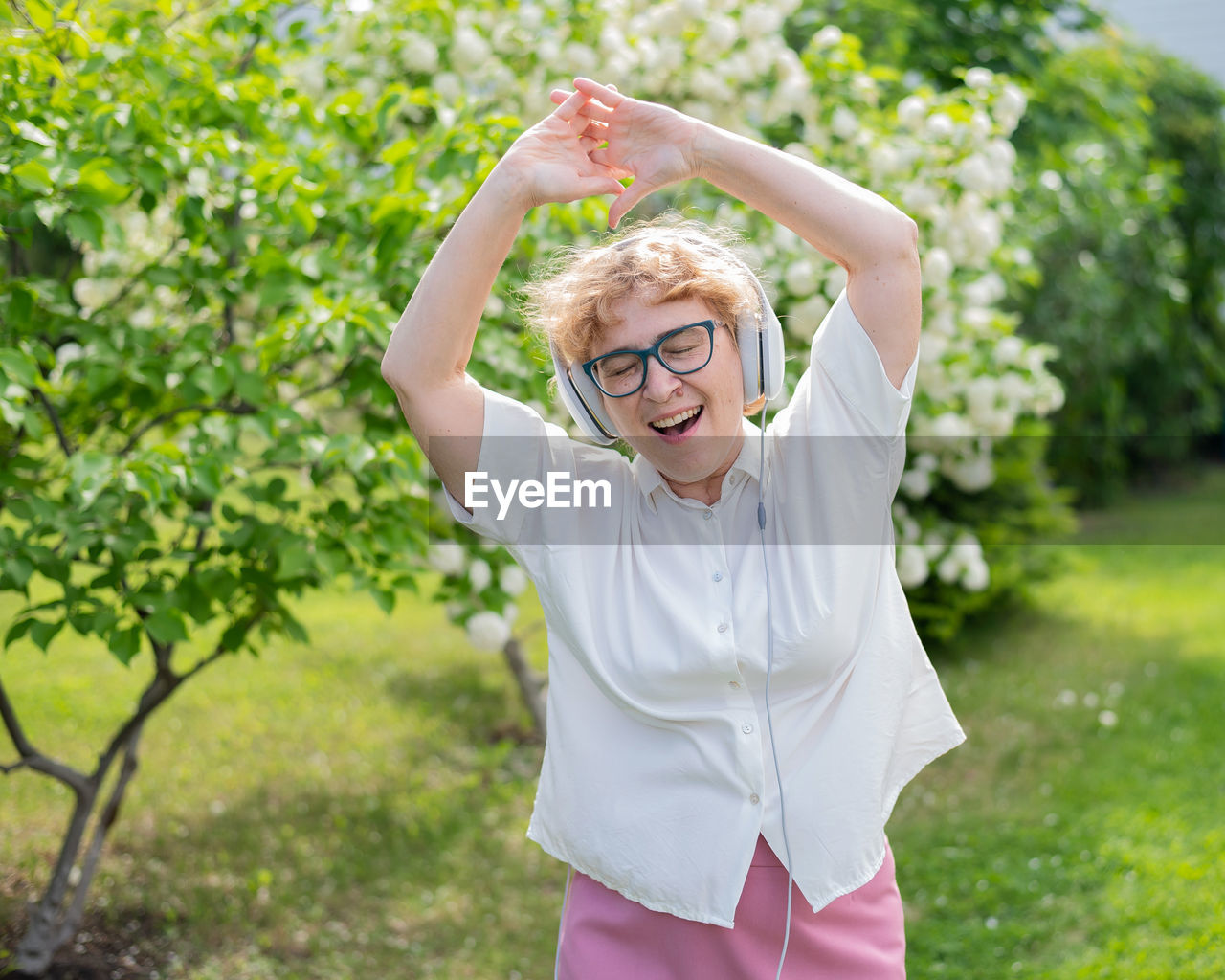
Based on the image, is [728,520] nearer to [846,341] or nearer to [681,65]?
[846,341]

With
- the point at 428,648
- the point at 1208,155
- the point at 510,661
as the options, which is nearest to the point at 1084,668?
the point at 510,661

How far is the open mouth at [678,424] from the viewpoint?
5.40 ft

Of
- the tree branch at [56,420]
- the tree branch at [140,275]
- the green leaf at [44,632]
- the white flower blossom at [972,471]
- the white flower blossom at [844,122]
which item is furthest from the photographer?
the white flower blossom at [972,471]

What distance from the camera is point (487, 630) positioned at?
12.2 ft

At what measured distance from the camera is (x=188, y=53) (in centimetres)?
318

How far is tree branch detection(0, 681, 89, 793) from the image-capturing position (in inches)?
123

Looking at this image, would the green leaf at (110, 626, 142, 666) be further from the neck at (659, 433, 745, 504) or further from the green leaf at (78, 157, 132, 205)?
the neck at (659, 433, 745, 504)

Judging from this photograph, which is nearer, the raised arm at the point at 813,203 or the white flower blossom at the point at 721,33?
the raised arm at the point at 813,203

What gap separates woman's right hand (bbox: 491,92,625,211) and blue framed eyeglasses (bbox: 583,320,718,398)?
0.78 feet

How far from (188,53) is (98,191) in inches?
32.6

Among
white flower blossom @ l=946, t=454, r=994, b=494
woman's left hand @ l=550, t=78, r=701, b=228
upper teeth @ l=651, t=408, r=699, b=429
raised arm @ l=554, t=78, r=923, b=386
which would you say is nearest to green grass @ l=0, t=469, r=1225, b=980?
white flower blossom @ l=946, t=454, r=994, b=494

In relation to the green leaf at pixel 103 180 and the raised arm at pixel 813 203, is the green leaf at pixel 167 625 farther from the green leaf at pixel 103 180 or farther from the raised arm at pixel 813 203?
the raised arm at pixel 813 203

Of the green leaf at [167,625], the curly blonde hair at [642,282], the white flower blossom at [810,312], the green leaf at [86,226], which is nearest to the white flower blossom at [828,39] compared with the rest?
the white flower blossom at [810,312]

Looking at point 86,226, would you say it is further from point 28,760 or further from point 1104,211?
point 1104,211
